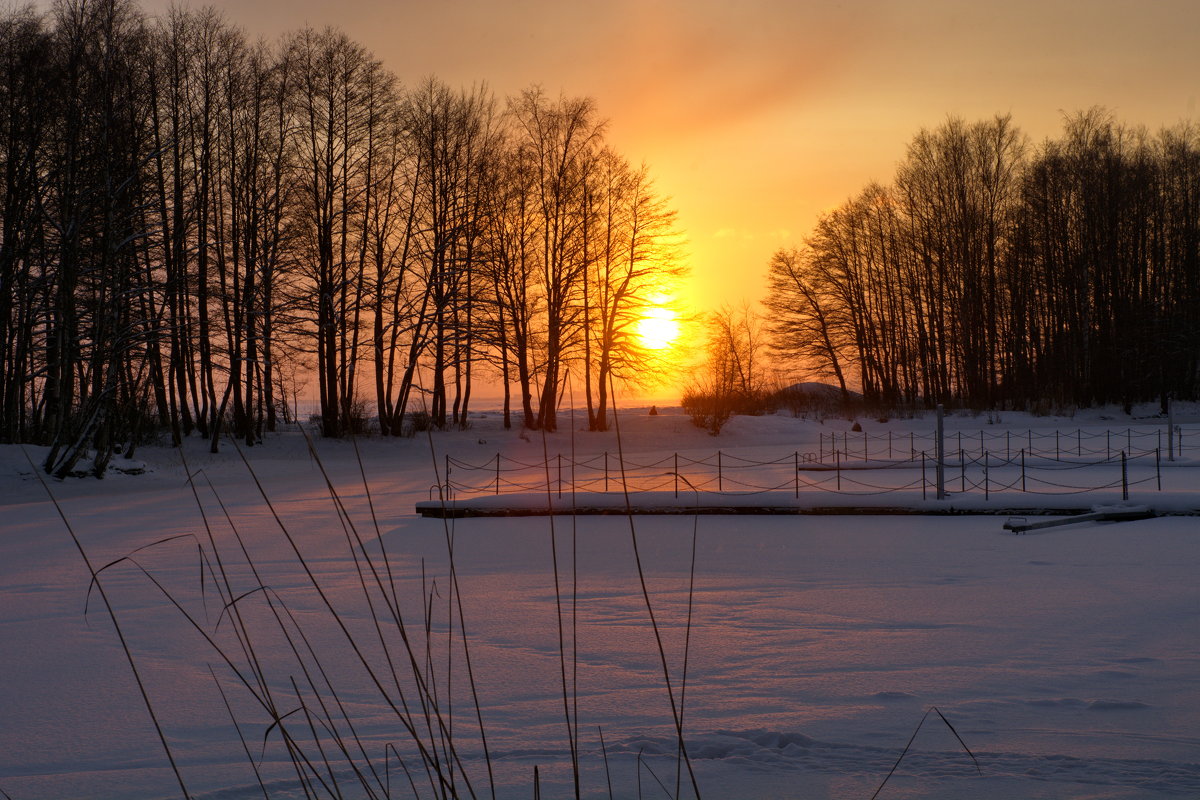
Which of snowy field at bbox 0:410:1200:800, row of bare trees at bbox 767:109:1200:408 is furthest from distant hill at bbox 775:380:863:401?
snowy field at bbox 0:410:1200:800

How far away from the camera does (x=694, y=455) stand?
2630 cm

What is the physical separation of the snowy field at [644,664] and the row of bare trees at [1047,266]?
30.8 metres

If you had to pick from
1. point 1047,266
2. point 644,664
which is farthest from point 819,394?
point 644,664

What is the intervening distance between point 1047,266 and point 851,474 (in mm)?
25402

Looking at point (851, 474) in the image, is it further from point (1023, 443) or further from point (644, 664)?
point (644, 664)

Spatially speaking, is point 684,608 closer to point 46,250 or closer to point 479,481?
point 479,481

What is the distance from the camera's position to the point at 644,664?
5.32 metres

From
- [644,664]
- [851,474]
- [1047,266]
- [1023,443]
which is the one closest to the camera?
[644,664]

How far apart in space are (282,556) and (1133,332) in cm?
3793

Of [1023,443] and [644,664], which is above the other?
[1023,443]

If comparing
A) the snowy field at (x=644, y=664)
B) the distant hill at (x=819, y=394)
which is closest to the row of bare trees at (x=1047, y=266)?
the distant hill at (x=819, y=394)

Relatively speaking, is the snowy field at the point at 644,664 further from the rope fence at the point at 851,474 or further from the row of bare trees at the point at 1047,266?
the row of bare trees at the point at 1047,266

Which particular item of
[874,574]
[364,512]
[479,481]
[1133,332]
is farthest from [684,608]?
[1133,332]

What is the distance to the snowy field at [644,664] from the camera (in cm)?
361
